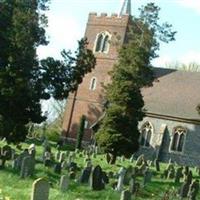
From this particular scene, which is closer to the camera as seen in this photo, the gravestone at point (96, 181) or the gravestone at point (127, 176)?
the gravestone at point (96, 181)

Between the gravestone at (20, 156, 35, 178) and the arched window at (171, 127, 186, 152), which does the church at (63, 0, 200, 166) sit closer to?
the arched window at (171, 127, 186, 152)

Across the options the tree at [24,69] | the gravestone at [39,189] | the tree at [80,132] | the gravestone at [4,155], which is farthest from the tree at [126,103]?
the gravestone at [39,189]

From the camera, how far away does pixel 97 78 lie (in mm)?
48719

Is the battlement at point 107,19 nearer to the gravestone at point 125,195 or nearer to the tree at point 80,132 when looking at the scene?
the tree at point 80,132

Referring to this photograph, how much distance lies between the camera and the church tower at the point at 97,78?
48.0 meters

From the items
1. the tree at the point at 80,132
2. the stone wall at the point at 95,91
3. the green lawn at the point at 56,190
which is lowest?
the green lawn at the point at 56,190

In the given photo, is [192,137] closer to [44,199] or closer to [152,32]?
[152,32]

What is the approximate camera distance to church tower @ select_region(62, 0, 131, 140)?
48.0 metres

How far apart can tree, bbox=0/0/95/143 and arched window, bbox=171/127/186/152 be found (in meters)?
18.5

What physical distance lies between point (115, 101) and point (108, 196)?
12396 mm

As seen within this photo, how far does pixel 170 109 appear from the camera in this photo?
42.3 m

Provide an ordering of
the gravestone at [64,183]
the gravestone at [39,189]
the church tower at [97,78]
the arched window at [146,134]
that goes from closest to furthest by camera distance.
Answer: the gravestone at [39,189]
the gravestone at [64,183]
the arched window at [146,134]
the church tower at [97,78]

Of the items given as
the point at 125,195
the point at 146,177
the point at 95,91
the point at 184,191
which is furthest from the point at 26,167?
the point at 95,91

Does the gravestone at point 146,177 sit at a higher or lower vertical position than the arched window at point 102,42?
lower
